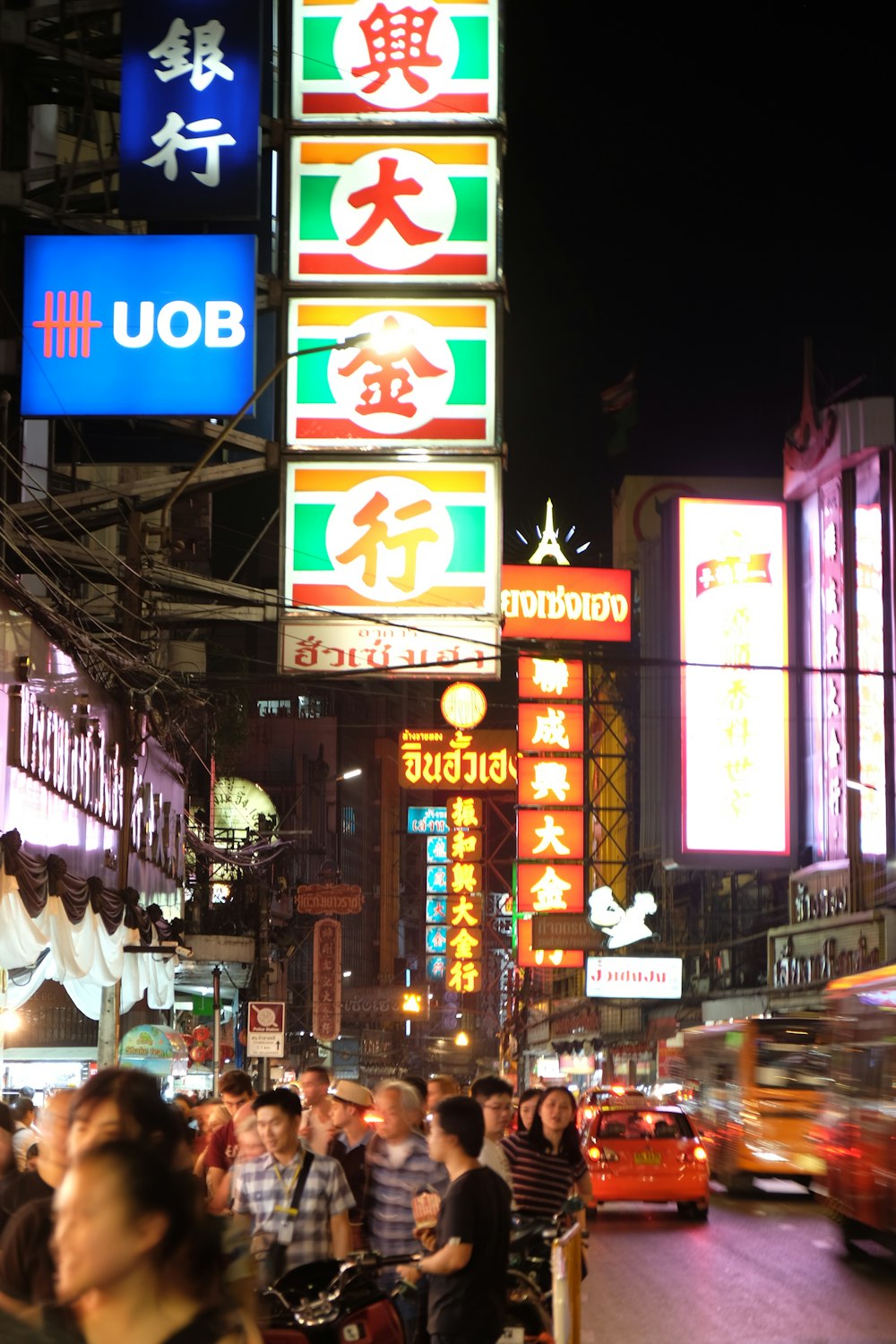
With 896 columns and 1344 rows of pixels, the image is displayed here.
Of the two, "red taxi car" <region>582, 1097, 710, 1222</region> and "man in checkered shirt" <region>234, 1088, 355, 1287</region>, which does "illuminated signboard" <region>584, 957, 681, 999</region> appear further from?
"man in checkered shirt" <region>234, 1088, 355, 1287</region>

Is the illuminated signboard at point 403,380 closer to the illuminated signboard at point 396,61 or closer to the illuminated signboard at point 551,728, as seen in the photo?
the illuminated signboard at point 396,61

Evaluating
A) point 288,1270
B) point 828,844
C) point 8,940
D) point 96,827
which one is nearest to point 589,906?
point 828,844

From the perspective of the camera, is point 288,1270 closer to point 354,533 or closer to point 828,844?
point 354,533

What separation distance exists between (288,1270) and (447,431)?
443 inches

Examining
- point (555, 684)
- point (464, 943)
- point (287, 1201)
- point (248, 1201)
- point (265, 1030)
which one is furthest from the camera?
point (464, 943)

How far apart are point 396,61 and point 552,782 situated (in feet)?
104

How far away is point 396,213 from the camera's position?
60.4 feet

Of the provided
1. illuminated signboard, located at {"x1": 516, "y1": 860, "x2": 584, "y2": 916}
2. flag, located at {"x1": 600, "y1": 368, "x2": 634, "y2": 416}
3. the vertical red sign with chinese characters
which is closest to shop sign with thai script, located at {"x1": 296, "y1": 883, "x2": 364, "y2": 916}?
illuminated signboard, located at {"x1": 516, "y1": 860, "x2": 584, "y2": 916}

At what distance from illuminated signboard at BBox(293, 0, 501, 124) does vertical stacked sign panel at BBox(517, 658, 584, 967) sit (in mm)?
30410

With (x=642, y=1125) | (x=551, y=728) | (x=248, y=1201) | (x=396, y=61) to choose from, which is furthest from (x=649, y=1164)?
(x=551, y=728)

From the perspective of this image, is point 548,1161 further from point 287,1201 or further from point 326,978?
point 326,978

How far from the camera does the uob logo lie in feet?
57.9

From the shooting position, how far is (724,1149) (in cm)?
2934

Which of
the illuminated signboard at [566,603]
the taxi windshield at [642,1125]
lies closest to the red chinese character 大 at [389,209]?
the taxi windshield at [642,1125]
